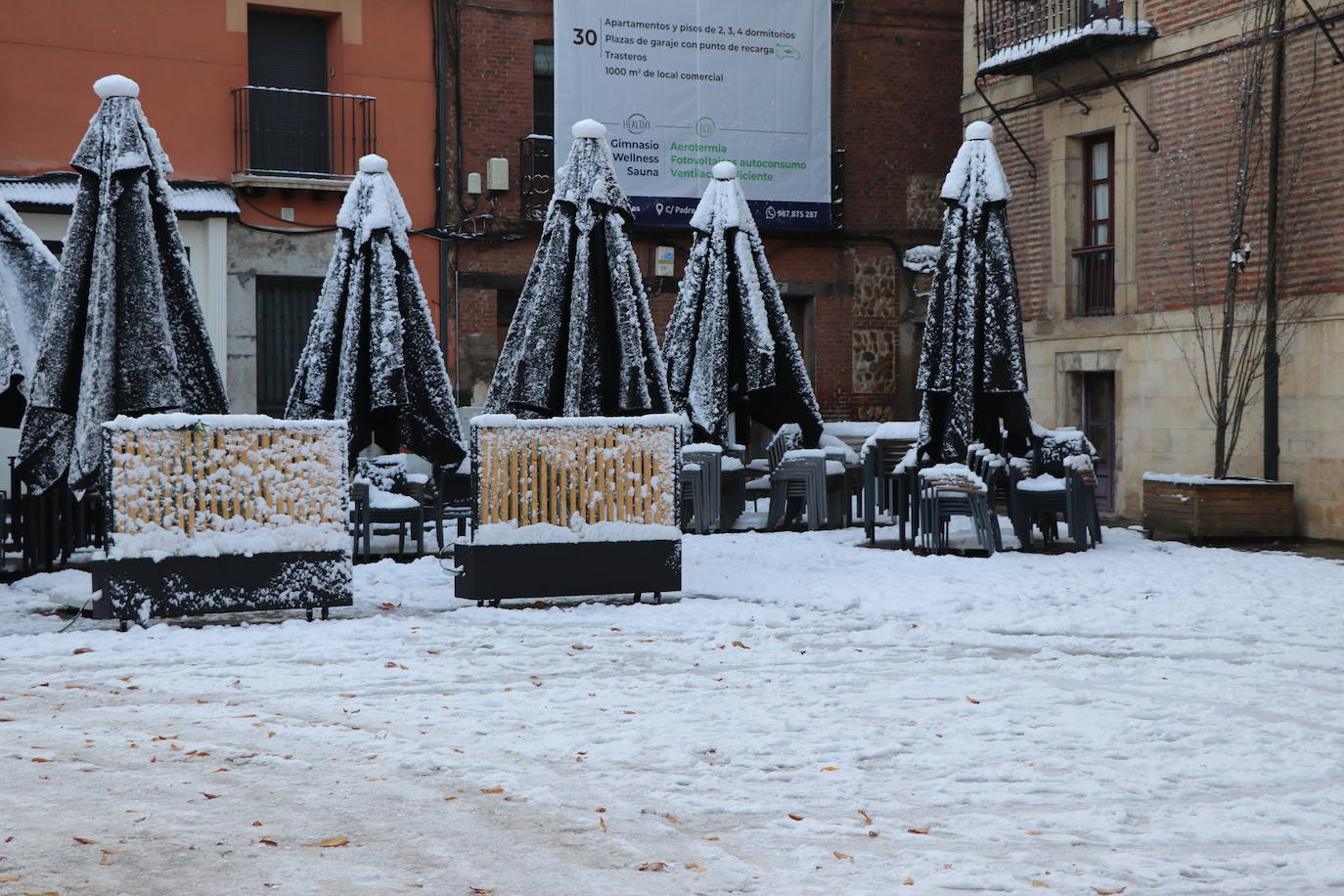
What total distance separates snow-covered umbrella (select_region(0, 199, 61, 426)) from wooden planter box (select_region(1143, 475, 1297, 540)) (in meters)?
9.35

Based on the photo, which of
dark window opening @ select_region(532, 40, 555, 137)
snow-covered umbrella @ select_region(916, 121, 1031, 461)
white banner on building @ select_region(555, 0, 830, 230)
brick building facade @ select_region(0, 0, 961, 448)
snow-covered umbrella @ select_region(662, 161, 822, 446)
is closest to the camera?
snow-covered umbrella @ select_region(916, 121, 1031, 461)

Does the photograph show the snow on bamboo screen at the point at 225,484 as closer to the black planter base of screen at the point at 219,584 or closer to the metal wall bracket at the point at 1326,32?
the black planter base of screen at the point at 219,584

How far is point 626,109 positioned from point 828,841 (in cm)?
1612

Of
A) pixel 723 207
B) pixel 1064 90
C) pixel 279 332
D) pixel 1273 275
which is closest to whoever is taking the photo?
pixel 723 207

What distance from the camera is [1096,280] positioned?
1730 cm

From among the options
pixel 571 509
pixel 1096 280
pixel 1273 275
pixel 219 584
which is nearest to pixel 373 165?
pixel 571 509

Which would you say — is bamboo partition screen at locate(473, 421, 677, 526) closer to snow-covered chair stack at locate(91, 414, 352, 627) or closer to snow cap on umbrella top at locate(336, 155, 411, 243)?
snow-covered chair stack at locate(91, 414, 352, 627)

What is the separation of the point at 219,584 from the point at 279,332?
10.5 meters

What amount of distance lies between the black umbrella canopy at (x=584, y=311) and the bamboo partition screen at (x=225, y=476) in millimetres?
1819

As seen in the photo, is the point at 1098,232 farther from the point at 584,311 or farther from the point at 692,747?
the point at 692,747

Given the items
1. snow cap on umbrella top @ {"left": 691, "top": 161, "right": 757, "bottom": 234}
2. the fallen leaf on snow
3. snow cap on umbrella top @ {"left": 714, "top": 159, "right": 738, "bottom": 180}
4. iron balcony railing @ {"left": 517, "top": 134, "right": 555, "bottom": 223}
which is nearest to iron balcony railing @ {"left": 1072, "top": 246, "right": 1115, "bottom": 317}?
snow cap on umbrella top @ {"left": 691, "top": 161, "right": 757, "bottom": 234}

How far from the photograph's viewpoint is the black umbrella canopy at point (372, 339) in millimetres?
11469

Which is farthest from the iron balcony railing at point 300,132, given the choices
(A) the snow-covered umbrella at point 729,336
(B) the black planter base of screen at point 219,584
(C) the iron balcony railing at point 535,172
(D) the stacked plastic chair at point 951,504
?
(B) the black planter base of screen at point 219,584

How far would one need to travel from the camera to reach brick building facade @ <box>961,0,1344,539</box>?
558 inches
